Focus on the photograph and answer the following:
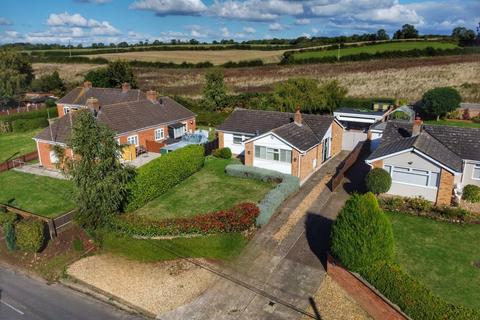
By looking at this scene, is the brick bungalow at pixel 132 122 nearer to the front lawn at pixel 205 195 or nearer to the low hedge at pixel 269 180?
the front lawn at pixel 205 195

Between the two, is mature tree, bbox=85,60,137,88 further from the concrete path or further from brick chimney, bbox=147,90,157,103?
the concrete path

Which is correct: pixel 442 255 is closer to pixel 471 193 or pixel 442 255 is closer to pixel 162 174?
pixel 471 193

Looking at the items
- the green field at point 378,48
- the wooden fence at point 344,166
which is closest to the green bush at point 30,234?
the wooden fence at point 344,166

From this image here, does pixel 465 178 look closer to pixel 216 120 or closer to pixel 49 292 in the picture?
pixel 49 292

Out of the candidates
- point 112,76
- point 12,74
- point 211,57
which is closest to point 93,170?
point 112,76

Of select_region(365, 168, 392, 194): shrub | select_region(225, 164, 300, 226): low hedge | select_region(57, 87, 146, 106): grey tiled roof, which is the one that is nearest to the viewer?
select_region(225, 164, 300, 226): low hedge

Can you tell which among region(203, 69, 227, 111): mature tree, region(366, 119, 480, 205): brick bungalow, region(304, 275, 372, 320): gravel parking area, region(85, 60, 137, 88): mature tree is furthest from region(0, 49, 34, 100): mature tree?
region(304, 275, 372, 320): gravel parking area

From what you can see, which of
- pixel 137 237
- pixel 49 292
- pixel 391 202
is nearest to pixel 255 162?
pixel 391 202
